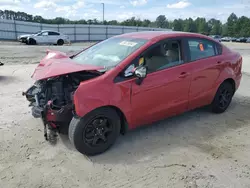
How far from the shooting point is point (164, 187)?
2846 millimetres

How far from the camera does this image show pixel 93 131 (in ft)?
11.1

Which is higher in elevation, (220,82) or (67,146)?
(220,82)

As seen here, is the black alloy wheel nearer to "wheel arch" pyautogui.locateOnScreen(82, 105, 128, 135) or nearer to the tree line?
"wheel arch" pyautogui.locateOnScreen(82, 105, 128, 135)

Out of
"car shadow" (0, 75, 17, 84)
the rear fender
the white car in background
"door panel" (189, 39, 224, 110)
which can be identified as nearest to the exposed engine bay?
"door panel" (189, 39, 224, 110)

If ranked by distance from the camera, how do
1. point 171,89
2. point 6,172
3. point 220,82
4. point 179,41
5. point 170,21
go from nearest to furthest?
1. point 6,172
2. point 171,89
3. point 179,41
4. point 220,82
5. point 170,21

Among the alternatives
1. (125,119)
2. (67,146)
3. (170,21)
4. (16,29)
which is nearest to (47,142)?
(67,146)

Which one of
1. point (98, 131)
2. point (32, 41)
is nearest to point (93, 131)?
point (98, 131)

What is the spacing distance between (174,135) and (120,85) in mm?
1382

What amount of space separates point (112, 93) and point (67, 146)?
107 centimetres

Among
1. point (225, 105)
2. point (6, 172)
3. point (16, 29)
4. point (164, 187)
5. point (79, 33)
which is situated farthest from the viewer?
point (79, 33)

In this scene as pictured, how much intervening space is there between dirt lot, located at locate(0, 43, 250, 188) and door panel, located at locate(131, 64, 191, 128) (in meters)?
0.40

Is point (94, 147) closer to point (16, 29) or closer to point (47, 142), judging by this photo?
point (47, 142)

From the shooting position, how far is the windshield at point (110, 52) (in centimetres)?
375

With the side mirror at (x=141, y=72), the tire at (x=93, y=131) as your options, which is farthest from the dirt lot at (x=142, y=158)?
the side mirror at (x=141, y=72)
